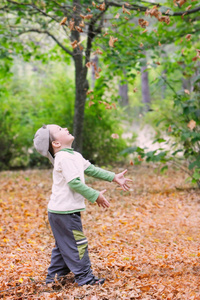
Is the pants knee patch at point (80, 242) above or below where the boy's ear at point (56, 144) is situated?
below

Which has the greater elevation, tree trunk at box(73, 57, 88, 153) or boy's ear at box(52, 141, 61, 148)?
tree trunk at box(73, 57, 88, 153)

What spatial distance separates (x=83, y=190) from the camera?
8.65 ft

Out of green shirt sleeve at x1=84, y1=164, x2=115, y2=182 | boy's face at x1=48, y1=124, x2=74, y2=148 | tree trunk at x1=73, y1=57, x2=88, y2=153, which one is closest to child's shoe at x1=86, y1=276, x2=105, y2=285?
green shirt sleeve at x1=84, y1=164, x2=115, y2=182

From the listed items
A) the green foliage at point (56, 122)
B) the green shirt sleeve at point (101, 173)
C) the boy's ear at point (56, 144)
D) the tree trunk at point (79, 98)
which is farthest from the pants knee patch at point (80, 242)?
the green foliage at point (56, 122)

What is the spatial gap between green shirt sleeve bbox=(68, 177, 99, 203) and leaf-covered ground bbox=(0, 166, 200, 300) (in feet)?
2.37

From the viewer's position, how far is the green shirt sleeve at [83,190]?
2.63 metres

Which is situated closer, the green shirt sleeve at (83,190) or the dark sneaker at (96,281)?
the green shirt sleeve at (83,190)

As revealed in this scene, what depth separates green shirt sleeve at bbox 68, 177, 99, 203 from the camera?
8.62 ft

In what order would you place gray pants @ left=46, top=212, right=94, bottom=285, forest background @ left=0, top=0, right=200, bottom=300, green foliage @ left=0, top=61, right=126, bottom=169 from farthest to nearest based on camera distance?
green foliage @ left=0, top=61, right=126, bottom=169, forest background @ left=0, top=0, right=200, bottom=300, gray pants @ left=46, top=212, right=94, bottom=285

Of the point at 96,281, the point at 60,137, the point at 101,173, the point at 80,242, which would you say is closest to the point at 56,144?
the point at 60,137

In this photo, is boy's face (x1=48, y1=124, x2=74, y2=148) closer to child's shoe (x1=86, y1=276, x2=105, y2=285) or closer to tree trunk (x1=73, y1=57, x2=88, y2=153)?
child's shoe (x1=86, y1=276, x2=105, y2=285)

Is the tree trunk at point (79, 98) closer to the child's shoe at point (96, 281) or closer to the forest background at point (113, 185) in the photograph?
the forest background at point (113, 185)

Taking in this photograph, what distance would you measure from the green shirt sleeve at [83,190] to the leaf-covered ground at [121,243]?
724 mm

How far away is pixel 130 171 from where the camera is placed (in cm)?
898
